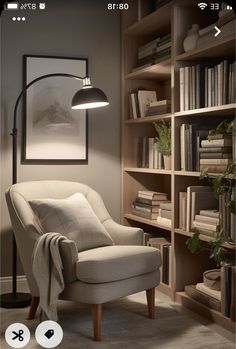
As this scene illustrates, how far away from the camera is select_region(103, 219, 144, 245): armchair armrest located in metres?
2.52

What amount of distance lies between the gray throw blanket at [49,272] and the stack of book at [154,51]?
1.28m

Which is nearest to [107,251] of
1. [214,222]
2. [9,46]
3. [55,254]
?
[55,254]

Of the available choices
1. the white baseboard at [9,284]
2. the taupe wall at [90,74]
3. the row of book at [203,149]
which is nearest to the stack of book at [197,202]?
the row of book at [203,149]

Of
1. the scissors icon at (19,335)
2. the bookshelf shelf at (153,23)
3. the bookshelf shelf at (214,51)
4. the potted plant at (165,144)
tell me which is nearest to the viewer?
the scissors icon at (19,335)

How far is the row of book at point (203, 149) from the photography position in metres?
2.25

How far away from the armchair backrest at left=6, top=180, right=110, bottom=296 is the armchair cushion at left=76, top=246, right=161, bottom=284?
0.85ft

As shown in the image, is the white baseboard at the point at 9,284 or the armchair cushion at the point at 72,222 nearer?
the armchair cushion at the point at 72,222

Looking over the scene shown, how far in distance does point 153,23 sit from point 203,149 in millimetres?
954

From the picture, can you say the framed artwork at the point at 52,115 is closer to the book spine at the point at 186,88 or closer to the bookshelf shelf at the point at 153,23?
the bookshelf shelf at the point at 153,23

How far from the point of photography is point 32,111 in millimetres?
2936


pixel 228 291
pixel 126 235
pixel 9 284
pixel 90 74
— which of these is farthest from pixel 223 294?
pixel 90 74

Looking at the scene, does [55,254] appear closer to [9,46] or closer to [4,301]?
[4,301]

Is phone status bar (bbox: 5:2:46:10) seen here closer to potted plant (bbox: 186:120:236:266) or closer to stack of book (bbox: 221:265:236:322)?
potted plant (bbox: 186:120:236:266)

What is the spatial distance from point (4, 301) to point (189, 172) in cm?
118
